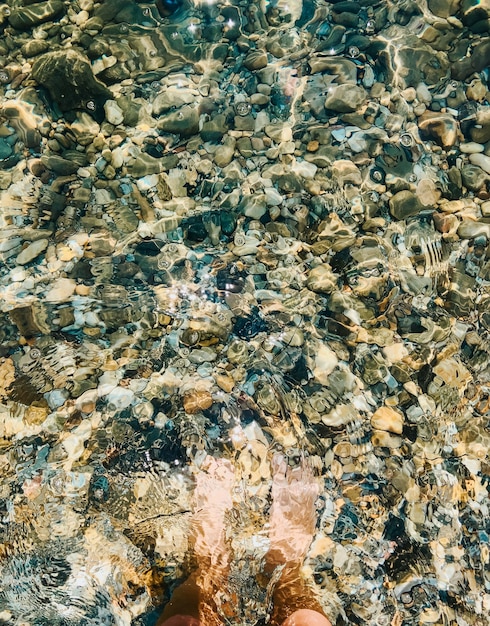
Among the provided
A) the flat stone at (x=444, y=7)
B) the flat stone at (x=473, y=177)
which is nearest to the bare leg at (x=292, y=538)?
the flat stone at (x=473, y=177)

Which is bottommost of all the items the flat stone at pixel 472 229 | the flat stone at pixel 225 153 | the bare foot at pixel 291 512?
the bare foot at pixel 291 512

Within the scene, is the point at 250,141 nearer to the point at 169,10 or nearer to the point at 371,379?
the point at 169,10

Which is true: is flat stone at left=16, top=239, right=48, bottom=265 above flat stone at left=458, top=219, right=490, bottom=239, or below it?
above

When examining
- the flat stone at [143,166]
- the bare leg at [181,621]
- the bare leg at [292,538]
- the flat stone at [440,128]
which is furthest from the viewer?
the flat stone at [143,166]

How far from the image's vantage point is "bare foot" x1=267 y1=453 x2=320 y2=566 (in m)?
2.96

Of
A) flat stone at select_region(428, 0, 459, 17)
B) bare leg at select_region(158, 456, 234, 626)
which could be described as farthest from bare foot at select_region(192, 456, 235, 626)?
flat stone at select_region(428, 0, 459, 17)

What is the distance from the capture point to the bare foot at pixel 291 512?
2962mm

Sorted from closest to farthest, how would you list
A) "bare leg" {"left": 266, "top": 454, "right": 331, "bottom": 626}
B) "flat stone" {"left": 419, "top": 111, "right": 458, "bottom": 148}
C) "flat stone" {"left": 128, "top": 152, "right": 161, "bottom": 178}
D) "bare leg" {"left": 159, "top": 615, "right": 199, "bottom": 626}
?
"bare leg" {"left": 159, "top": 615, "right": 199, "bottom": 626}
"bare leg" {"left": 266, "top": 454, "right": 331, "bottom": 626}
"flat stone" {"left": 419, "top": 111, "right": 458, "bottom": 148}
"flat stone" {"left": 128, "top": 152, "right": 161, "bottom": 178}

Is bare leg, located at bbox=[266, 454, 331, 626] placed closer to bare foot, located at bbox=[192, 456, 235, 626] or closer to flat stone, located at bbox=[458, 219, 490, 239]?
bare foot, located at bbox=[192, 456, 235, 626]

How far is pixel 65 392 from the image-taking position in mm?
3045

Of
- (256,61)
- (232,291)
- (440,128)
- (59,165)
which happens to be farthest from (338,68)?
(59,165)

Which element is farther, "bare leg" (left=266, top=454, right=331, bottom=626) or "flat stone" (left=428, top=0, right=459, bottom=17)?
"flat stone" (left=428, top=0, right=459, bottom=17)

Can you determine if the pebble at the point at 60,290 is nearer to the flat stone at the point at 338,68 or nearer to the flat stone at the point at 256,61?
the flat stone at the point at 256,61

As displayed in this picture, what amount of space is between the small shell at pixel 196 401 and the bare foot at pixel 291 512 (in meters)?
0.57
